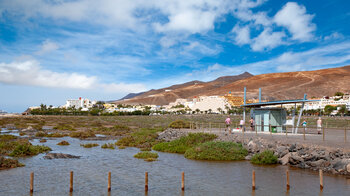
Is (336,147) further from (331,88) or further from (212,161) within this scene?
(331,88)

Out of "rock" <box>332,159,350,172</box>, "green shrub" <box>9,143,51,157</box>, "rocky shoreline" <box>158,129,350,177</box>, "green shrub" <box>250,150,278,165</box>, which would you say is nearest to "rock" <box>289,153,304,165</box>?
"rocky shoreline" <box>158,129,350,177</box>

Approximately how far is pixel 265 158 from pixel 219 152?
3575 mm

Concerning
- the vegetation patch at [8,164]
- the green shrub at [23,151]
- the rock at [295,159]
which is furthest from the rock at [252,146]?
the green shrub at [23,151]

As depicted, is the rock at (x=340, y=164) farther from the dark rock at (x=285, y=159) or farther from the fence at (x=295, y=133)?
the fence at (x=295, y=133)

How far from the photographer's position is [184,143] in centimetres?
2611

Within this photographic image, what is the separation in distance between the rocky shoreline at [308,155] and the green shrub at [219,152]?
708mm

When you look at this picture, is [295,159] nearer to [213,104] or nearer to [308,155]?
[308,155]

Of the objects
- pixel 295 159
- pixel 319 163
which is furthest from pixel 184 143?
pixel 319 163

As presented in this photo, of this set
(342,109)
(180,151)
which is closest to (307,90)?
(342,109)

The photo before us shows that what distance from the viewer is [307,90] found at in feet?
623

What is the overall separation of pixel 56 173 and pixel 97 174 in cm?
236

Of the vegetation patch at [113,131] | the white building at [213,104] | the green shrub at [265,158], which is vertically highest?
the white building at [213,104]

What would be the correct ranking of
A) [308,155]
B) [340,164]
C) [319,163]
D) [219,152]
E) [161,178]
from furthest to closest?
[219,152], [308,155], [319,163], [340,164], [161,178]

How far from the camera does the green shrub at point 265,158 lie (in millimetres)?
18562
